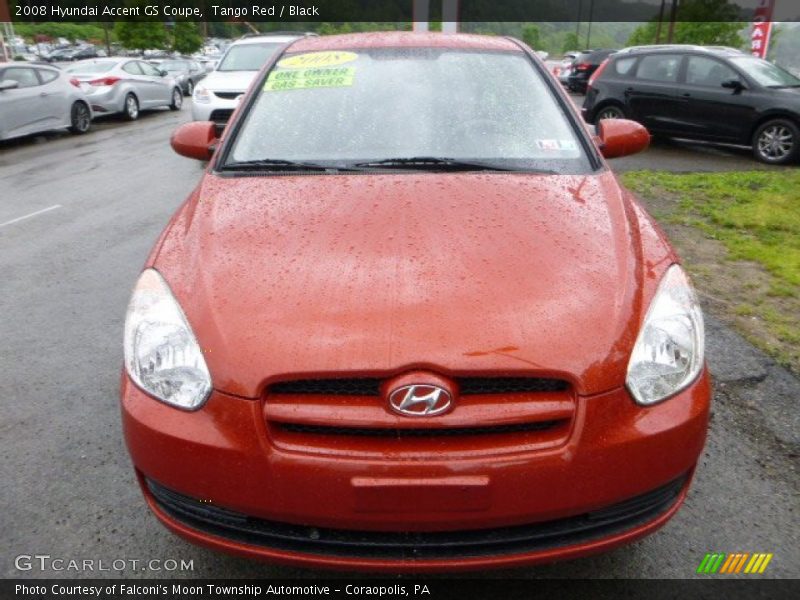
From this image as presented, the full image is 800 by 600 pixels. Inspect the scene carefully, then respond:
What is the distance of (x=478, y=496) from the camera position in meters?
1.67

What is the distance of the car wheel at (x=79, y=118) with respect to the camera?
526 inches

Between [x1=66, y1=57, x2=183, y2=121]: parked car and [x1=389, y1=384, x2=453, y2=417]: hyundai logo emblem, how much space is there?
15.0m

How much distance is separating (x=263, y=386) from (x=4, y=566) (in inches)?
49.7

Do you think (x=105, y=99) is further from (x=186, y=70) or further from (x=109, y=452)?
(x=109, y=452)

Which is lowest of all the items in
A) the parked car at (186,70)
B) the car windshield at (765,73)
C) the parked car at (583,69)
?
the parked car at (186,70)

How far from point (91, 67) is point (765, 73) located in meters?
14.0

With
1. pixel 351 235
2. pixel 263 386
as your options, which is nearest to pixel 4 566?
pixel 263 386

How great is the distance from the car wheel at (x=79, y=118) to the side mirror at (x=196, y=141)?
11.4 meters

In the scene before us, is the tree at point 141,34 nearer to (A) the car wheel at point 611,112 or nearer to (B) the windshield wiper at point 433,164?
(A) the car wheel at point 611,112

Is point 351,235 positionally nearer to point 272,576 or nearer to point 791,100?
point 272,576

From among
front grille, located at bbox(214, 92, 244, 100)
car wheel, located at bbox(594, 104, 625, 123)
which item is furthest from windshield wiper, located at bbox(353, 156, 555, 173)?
car wheel, located at bbox(594, 104, 625, 123)

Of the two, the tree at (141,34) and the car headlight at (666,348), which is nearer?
the car headlight at (666,348)

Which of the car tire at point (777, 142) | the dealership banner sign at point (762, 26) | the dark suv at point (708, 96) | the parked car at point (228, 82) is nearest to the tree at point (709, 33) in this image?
the dealership banner sign at point (762, 26)

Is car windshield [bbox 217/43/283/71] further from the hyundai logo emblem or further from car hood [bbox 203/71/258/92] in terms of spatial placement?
the hyundai logo emblem
